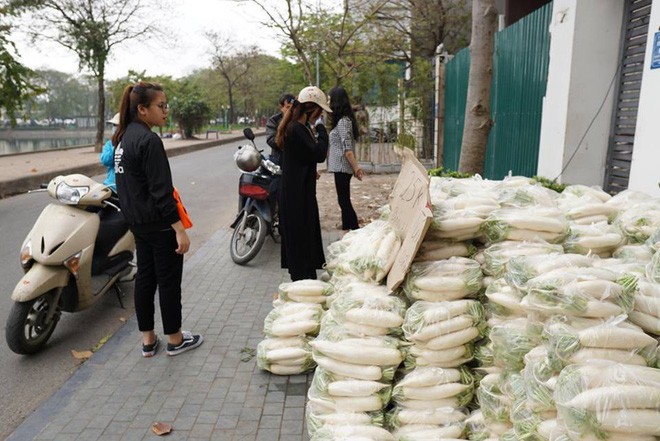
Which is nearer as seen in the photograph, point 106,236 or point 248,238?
point 106,236

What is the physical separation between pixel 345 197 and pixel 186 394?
393 centimetres

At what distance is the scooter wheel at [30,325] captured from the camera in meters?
3.75

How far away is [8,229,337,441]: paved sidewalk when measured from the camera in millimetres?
2930

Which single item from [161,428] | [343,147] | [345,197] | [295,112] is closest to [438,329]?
[161,428]

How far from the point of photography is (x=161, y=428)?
9.55 ft

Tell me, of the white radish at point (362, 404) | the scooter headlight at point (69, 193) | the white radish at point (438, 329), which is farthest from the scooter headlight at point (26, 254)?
the white radish at point (438, 329)

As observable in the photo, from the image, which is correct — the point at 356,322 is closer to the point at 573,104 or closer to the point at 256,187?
the point at 256,187

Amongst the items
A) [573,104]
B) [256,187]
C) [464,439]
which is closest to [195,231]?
[256,187]

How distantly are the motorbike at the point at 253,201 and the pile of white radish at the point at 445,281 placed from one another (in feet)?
11.9

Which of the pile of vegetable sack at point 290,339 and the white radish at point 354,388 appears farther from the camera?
the pile of vegetable sack at point 290,339

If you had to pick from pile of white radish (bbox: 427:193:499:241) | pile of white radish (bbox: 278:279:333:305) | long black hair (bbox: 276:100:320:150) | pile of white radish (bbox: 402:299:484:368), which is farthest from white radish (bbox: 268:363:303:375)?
long black hair (bbox: 276:100:320:150)

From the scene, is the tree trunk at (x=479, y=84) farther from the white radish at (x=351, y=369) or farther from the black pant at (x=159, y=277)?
the white radish at (x=351, y=369)

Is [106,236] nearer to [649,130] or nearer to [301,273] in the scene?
[301,273]

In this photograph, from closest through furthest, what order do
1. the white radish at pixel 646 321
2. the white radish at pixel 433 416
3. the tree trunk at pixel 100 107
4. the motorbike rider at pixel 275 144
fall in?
the white radish at pixel 646 321 → the white radish at pixel 433 416 → the motorbike rider at pixel 275 144 → the tree trunk at pixel 100 107
